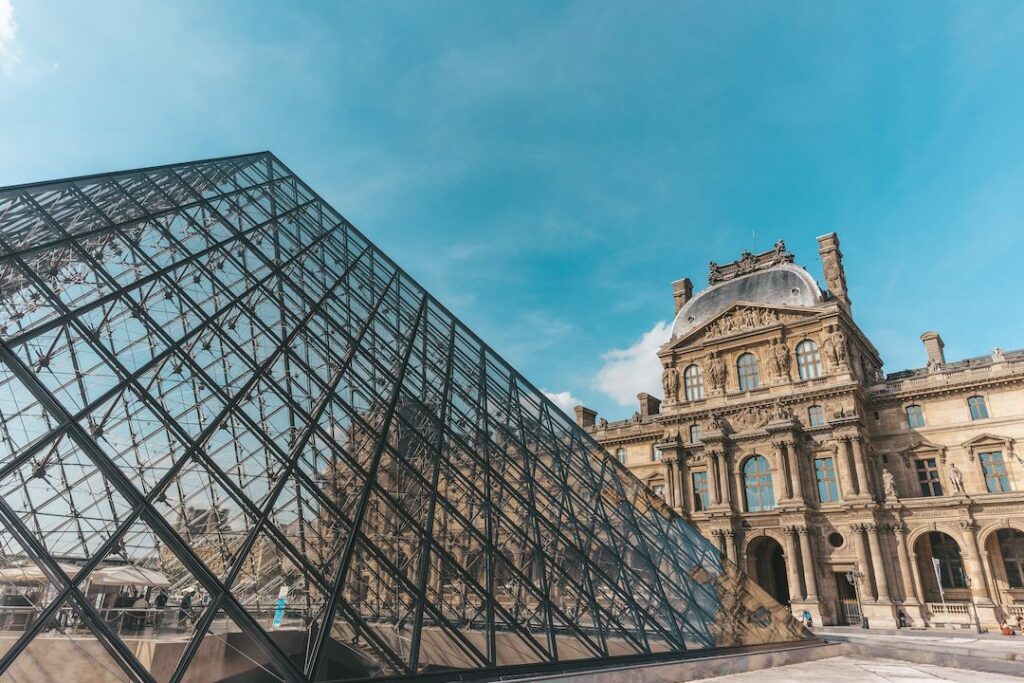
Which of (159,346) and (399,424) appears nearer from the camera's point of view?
(159,346)

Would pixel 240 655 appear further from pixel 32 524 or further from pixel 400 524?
pixel 32 524

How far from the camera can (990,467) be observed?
29.5 m

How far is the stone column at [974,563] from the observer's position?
26703mm

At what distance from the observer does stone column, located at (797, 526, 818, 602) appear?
29.6 meters

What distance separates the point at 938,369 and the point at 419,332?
3014cm

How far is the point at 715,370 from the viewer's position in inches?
1470

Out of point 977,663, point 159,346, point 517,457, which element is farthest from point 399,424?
point 977,663

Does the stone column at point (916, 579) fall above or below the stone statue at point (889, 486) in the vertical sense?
below

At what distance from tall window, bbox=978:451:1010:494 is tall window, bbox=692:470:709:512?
43.5 feet

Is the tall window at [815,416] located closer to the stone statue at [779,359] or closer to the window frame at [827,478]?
the window frame at [827,478]

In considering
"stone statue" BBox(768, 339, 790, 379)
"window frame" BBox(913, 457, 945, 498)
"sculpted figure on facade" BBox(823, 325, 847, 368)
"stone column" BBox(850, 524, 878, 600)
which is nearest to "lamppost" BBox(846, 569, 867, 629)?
"stone column" BBox(850, 524, 878, 600)

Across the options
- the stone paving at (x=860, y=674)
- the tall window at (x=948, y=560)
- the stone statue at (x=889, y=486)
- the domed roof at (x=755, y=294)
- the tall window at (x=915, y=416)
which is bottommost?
the stone paving at (x=860, y=674)

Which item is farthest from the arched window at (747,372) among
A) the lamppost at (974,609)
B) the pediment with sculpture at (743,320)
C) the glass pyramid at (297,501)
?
the glass pyramid at (297,501)

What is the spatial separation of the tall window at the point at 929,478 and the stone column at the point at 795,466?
5.85 metres
